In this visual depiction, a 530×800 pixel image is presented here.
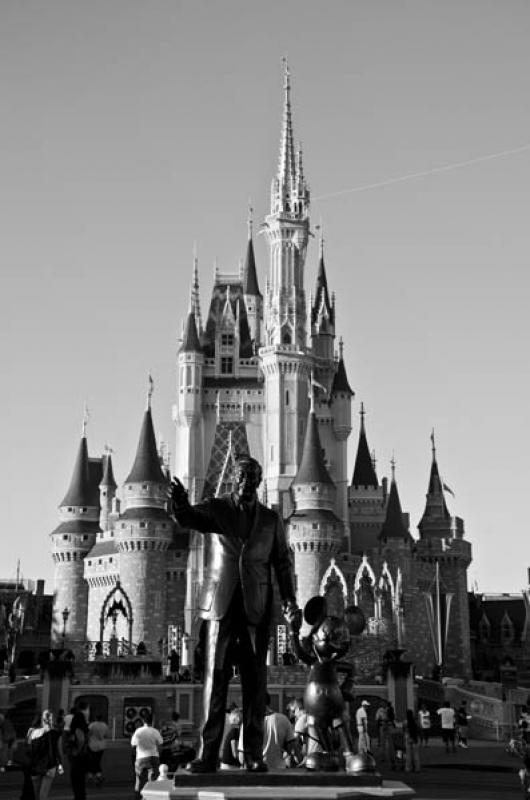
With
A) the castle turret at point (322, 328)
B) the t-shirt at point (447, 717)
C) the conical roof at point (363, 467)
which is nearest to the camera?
the t-shirt at point (447, 717)

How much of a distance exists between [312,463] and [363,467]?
13.3 meters

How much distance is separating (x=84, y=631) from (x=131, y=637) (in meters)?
9.57

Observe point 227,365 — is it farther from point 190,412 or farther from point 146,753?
point 146,753

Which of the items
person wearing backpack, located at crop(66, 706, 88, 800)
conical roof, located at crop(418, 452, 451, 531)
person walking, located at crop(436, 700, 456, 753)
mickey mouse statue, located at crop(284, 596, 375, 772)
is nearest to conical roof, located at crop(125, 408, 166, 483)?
conical roof, located at crop(418, 452, 451, 531)

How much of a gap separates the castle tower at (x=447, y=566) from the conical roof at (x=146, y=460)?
731 inches

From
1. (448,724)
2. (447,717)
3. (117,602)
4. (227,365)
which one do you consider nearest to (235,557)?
(447,717)

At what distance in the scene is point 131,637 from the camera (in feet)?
211

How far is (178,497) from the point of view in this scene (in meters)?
8.77

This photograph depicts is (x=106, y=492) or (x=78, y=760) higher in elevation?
(x=106, y=492)

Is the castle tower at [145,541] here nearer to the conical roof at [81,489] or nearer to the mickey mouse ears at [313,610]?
the conical roof at [81,489]

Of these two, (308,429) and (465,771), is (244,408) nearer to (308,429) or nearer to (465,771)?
(308,429)

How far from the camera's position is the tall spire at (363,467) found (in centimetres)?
8306

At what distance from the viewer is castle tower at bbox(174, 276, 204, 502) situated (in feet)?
256

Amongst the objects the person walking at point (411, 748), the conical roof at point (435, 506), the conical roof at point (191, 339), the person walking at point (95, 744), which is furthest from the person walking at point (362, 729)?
the conical roof at point (435, 506)
